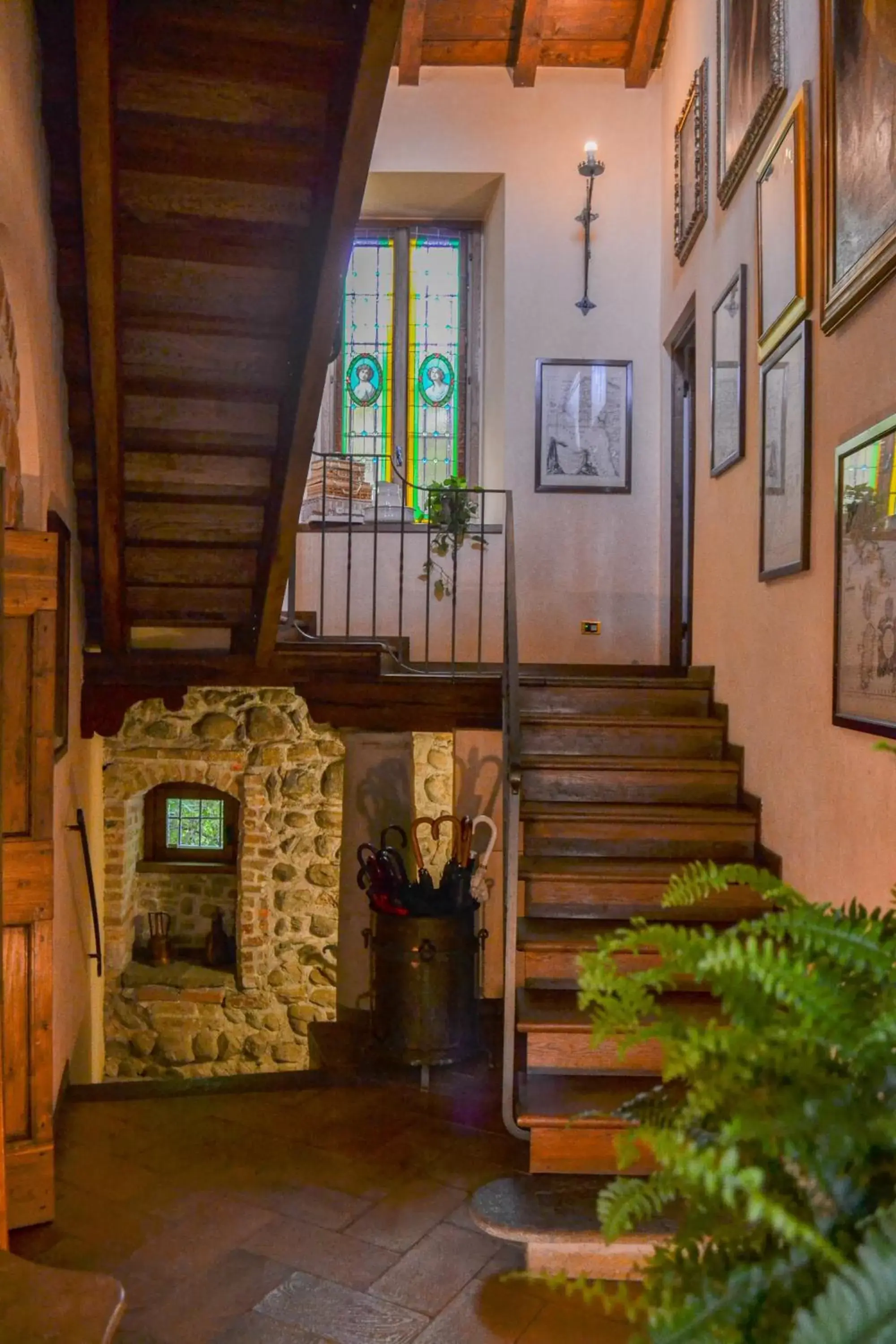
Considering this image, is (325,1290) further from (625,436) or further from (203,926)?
(625,436)

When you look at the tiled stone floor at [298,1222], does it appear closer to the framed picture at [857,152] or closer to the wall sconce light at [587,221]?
the framed picture at [857,152]

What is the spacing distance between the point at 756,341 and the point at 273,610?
84.6 inches

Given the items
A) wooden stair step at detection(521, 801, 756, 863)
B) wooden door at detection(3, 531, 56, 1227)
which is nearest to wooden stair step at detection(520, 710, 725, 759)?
wooden stair step at detection(521, 801, 756, 863)

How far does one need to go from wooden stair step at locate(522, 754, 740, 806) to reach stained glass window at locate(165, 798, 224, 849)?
2.52 meters

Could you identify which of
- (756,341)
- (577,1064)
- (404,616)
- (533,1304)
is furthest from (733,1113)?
(404,616)

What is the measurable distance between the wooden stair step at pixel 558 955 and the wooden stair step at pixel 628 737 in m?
0.95

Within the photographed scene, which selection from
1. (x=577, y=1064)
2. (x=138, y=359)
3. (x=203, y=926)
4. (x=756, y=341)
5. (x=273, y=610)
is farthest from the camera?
(x=203, y=926)

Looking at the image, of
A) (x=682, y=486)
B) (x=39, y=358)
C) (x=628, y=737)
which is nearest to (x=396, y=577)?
(x=682, y=486)

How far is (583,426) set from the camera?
6.22 m

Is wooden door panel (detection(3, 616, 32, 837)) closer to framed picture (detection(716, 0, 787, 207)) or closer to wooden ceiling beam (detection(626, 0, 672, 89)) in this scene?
framed picture (detection(716, 0, 787, 207))

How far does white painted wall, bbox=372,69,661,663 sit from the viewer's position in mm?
6199

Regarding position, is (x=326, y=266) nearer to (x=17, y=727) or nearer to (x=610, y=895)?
(x=17, y=727)

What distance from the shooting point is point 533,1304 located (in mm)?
2469

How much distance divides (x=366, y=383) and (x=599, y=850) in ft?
13.0
